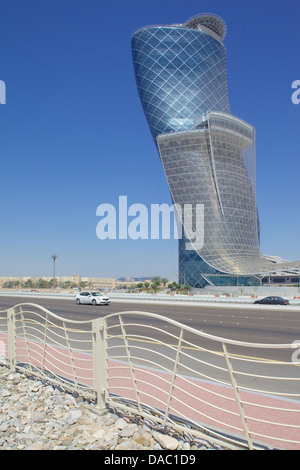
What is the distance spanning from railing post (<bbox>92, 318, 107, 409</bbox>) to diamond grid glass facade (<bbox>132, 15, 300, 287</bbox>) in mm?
63961

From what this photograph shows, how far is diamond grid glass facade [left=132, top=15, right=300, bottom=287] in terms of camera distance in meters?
72.1

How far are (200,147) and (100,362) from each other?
70.1 metres

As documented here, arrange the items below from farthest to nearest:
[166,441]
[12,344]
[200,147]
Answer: [200,147] < [12,344] < [166,441]

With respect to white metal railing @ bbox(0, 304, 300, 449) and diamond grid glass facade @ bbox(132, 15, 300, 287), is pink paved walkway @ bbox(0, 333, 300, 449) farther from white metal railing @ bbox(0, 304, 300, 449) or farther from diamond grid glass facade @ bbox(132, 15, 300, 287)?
diamond grid glass facade @ bbox(132, 15, 300, 287)

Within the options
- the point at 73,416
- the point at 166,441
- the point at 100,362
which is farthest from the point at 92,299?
the point at 166,441

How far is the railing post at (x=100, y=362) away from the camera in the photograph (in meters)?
5.84

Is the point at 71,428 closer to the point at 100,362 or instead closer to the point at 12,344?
the point at 100,362

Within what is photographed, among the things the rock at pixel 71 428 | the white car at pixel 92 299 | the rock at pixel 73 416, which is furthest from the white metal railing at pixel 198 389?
the white car at pixel 92 299

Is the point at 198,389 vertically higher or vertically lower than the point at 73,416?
higher

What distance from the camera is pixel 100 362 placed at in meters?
5.96

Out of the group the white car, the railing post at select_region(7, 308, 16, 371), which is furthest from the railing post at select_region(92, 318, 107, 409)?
the white car

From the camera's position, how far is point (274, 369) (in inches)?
324

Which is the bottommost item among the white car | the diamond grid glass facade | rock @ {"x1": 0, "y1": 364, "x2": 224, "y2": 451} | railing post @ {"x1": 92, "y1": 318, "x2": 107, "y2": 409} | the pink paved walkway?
the white car
